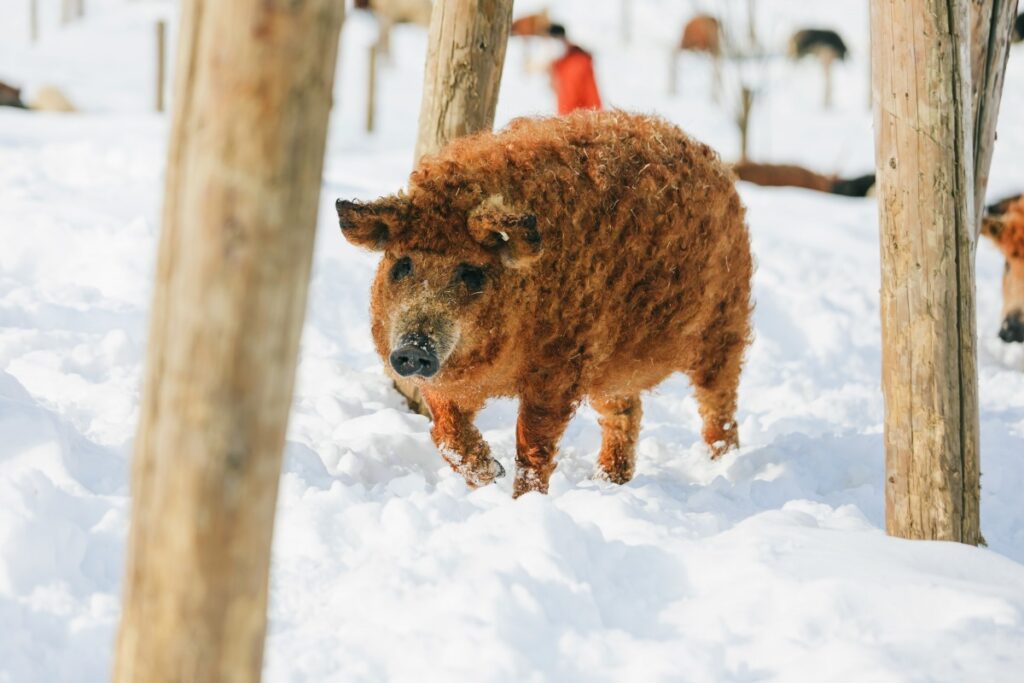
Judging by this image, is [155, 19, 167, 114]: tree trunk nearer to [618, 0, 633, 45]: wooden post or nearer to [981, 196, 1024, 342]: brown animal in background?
[981, 196, 1024, 342]: brown animal in background

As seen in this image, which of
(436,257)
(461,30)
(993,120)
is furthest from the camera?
(461,30)

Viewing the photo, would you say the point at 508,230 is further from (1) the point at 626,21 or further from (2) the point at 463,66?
(1) the point at 626,21

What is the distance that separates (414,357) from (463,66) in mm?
2020

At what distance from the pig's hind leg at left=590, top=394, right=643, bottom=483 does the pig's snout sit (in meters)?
1.44

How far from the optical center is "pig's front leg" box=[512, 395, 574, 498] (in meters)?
4.62

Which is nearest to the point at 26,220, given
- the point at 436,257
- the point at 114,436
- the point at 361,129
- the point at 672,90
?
the point at 114,436

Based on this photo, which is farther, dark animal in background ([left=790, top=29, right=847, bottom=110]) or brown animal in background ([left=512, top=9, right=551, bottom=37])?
dark animal in background ([left=790, top=29, right=847, bottom=110])

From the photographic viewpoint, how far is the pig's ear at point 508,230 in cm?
403

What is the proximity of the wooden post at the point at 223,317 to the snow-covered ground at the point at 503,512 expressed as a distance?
3.18 ft

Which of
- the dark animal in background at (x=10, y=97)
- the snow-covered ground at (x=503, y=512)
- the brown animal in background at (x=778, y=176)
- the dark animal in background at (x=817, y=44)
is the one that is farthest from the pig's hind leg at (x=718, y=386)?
the dark animal in background at (x=817, y=44)

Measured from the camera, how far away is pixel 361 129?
62.6 ft

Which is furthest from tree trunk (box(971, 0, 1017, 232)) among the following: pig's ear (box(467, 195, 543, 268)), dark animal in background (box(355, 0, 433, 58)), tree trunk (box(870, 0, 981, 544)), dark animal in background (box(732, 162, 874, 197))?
dark animal in background (box(355, 0, 433, 58))

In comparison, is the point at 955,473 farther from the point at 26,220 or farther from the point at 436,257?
the point at 26,220

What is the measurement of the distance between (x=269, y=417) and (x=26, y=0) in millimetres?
33986
